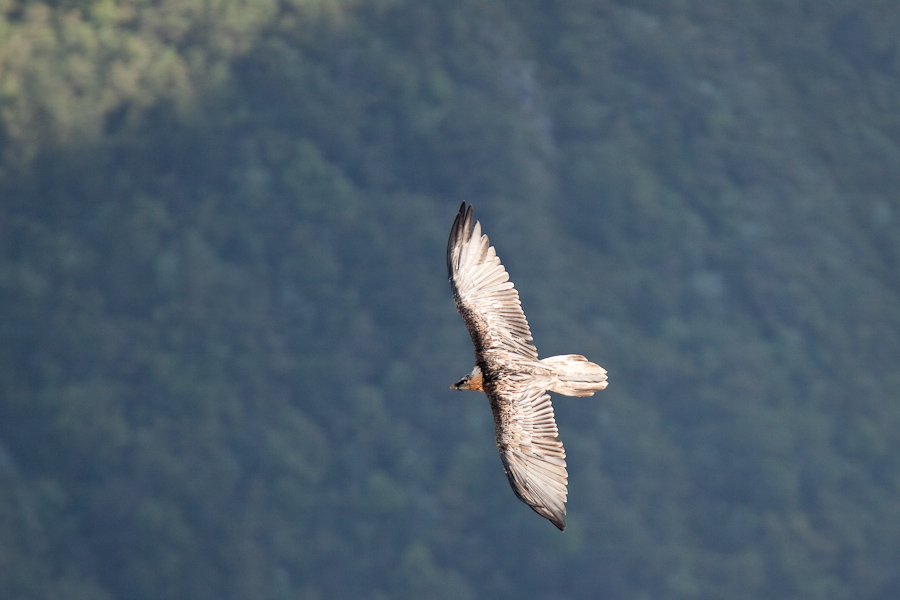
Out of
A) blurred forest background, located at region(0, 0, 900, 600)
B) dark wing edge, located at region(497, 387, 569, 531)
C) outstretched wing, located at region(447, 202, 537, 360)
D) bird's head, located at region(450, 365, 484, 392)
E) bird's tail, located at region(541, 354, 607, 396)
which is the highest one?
blurred forest background, located at region(0, 0, 900, 600)

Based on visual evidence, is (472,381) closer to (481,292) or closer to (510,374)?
(510,374)

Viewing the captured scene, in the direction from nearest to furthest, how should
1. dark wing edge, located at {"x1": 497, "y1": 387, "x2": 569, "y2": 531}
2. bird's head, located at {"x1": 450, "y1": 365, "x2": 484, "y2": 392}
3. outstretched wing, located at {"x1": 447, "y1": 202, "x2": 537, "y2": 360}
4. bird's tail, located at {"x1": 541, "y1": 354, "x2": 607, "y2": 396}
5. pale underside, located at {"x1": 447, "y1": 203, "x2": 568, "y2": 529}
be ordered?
dark wing edge, located at {"x1": 497, "y1": 387, "x2": 569, "y2": 531} < pale underside, located at {"x1": 447, "y1": 203, "x2": 568, "y2": 529} < bird's tail, located at {"x1": 541, "y1": 354, "x2": 607, "y2": 396} < bird's head, located at {"x1": 450, "y1": 365, "x2": 484, "y2": 392} < outstretched wing, located at {"x1": 447, "y1": 202, "x2": 537, "y2": 360}

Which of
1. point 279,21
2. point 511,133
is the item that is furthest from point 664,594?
point 279,21

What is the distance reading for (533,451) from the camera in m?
20.3

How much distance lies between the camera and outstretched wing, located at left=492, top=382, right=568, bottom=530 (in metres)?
19.7

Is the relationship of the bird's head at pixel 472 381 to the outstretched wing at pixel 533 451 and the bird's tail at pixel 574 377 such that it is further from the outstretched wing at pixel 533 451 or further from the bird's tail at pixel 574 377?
the bird's tail at pixel 574 377

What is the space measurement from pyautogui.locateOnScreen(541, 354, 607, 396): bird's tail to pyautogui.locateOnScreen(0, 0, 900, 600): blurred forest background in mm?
90731

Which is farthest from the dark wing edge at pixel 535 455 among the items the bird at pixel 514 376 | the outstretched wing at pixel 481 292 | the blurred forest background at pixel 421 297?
the blurred forest background at pixel 421 297

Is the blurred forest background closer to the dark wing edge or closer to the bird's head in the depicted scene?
the bird's head

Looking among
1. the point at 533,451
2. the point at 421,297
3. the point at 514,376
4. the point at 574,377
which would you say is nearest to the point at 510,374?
the point at 514,376

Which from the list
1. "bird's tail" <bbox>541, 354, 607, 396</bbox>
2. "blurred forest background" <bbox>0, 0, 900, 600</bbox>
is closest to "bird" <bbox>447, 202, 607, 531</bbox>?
"bird's tail" <bbox>541, 354, 607, 396</bbox>

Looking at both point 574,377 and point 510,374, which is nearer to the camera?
point 574,377

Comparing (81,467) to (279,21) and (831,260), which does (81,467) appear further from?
(831,260)

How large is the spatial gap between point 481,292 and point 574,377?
317cm
